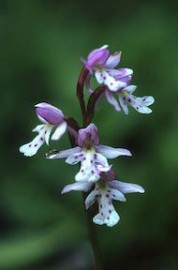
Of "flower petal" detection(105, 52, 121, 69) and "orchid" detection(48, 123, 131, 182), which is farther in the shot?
"flower petal" detection(105, 52, 121, 69)

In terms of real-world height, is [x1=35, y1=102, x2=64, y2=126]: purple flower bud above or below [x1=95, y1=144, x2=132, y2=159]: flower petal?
above

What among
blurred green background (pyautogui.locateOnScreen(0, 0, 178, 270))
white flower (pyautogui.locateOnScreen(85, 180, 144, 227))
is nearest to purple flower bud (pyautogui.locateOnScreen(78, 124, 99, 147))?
white flower (pyautogui.locateOnScreen(85, 180, 144, 227))

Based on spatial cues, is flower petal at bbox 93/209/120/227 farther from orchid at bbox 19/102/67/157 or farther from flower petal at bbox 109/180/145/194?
orchid at bbox 19/102/67/157

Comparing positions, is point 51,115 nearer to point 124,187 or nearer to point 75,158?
point 75,158

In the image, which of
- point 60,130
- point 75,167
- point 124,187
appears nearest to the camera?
point 60,130

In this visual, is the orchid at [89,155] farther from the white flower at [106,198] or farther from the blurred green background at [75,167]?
the blurred green background at [75,167]

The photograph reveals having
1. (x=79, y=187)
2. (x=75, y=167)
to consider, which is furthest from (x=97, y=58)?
(x=75, y=167)
